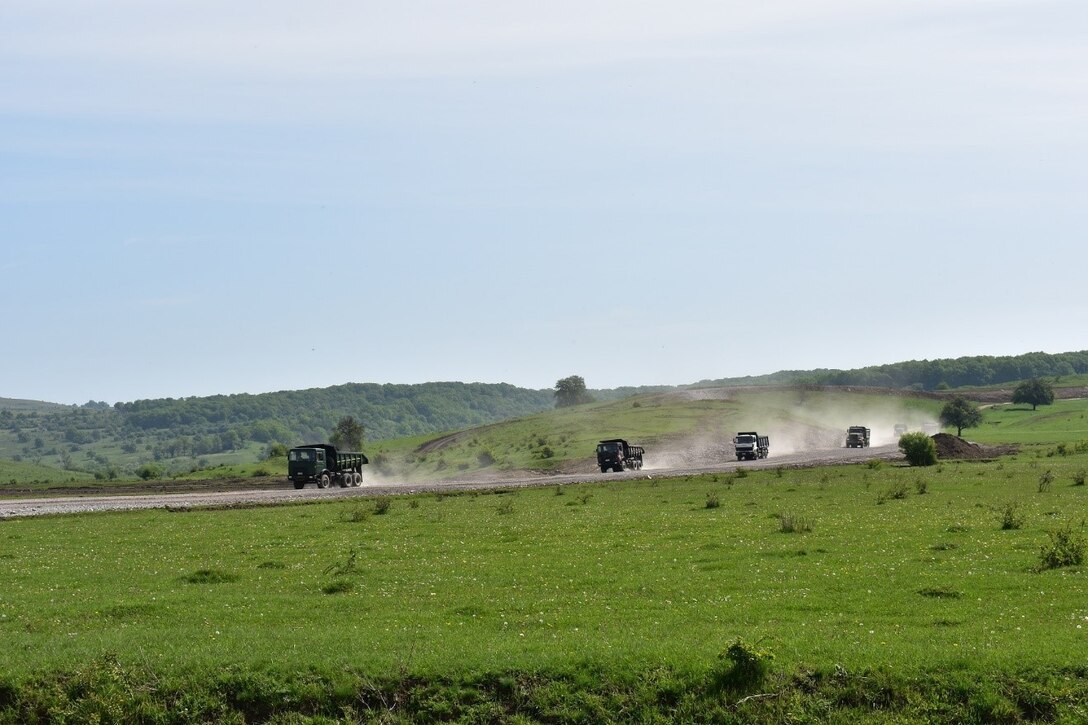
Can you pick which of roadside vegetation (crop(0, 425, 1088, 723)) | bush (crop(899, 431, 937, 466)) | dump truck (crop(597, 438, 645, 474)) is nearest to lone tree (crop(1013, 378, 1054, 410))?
dump truck (crop(597, 438, 645, 474))

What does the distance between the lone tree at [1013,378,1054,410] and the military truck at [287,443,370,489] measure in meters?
134

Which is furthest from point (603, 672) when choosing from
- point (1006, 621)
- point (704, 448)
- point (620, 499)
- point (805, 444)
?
point (805, 444)

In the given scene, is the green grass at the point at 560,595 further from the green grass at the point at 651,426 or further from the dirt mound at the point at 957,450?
the green grass at the point at 651,426

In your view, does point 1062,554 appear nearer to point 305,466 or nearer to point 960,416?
point 305,466

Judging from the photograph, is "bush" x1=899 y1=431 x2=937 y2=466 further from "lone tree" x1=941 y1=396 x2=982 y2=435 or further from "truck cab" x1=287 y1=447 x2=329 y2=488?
"lone tree" x1=941 y1=396 x2=982 y2=435

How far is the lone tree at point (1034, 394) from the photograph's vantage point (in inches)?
6973

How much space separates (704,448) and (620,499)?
7038 cm

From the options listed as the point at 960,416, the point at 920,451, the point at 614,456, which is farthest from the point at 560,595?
the point at 960,416

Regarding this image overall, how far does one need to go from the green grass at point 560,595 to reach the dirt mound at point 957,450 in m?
50.7

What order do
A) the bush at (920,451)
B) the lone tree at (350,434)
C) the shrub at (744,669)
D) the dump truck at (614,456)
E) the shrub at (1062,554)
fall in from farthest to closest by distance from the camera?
the lone tree at (350,434) < the dump truck at (614,456) < the bush at (920,451) < the shrub at (1062,554) < the shrub at (744,669)

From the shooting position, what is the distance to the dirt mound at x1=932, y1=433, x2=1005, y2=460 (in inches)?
3438

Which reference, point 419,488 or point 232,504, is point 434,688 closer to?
point 232,504

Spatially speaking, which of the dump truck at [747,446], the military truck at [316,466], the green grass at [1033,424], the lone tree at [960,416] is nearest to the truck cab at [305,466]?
the military truck at [316,466]

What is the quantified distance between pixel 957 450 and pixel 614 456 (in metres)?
29.6
